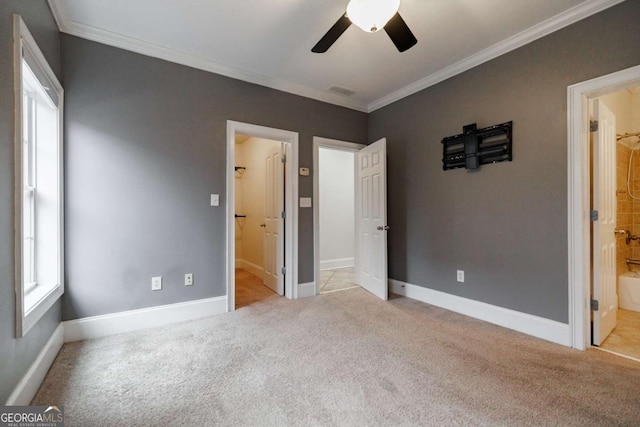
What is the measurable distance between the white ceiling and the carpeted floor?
2583mm

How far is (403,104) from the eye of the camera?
3.58 meters

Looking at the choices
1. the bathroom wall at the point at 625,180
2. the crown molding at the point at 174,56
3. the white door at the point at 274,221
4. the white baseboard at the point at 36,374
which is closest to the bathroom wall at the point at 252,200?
the white door at the point at 274,221

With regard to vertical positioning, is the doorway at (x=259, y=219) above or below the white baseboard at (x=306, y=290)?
above

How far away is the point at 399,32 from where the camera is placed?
1886 mm

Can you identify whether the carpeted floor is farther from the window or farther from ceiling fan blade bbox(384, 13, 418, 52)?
ceiling fan blade bbox(384, 13, 418, 52)

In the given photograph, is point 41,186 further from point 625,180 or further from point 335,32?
point 625,180

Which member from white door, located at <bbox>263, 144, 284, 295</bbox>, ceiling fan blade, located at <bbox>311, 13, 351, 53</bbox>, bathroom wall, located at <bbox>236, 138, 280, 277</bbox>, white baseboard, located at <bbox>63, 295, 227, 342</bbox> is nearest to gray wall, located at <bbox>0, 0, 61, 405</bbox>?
white baseboard, located at <bbox>63, 295, 227, 342</bbox>

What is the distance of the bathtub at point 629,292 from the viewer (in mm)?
2977

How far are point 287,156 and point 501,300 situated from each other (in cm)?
277

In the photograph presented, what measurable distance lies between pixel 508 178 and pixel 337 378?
228cm

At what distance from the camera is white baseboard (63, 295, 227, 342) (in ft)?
7.64

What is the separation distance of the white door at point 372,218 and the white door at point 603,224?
5.97 feet

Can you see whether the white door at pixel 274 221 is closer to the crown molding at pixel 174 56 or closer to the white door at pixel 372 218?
the crown molding at pixel 174 56

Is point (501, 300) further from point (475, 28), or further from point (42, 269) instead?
point (42, 269)
